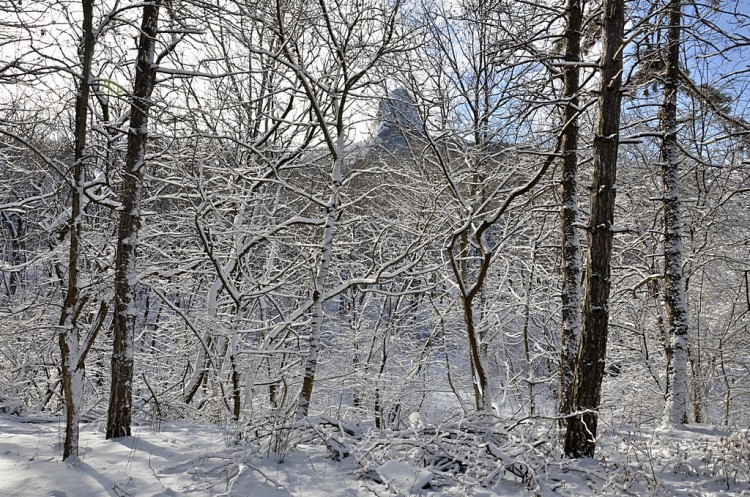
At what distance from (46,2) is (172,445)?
14.9 ft

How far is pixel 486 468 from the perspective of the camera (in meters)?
4.20

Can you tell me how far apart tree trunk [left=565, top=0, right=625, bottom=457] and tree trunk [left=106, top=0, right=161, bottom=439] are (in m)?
4.85

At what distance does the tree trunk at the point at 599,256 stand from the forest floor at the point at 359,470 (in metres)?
0.36

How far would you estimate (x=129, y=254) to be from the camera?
226 inches

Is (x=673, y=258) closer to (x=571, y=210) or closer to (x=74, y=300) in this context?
(x=571, y=210)

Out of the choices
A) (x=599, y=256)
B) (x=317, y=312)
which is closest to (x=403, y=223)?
(x=317, y=312)

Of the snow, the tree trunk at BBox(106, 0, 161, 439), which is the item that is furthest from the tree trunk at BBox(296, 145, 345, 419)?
the snow

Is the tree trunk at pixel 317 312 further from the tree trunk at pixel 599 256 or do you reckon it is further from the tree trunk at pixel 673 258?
the tree trunk at pixel 673 258

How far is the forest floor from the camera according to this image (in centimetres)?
386

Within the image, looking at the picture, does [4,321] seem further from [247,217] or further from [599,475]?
[599,475]

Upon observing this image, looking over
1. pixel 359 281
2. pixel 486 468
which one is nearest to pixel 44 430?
pixel 359 281

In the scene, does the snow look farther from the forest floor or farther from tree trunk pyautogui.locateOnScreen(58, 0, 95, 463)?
tree trunk pyautogui.locateOnScreen(58, 0, 95, 463)

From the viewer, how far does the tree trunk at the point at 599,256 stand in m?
4.93

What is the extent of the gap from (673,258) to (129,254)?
8.04m
